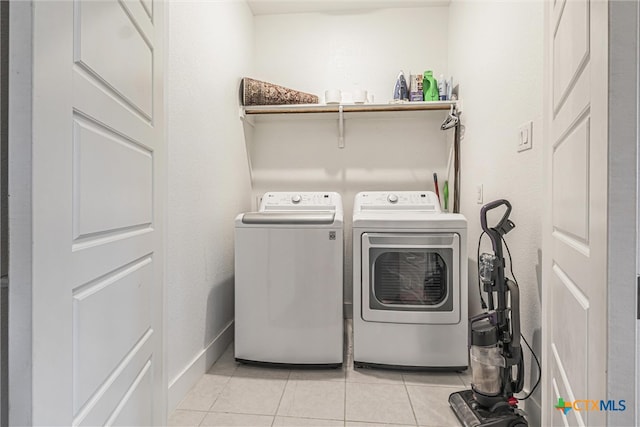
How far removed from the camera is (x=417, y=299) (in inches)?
74.6

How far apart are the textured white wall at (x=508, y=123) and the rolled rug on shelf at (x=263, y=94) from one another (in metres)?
1.31

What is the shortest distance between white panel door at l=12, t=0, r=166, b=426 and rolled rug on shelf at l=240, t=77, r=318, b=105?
140cm

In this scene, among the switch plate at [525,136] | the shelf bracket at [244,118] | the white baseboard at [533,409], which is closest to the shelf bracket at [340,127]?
the shelf bracket at [244,118]

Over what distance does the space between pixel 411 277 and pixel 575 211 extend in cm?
120

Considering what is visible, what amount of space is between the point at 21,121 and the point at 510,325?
1724mm

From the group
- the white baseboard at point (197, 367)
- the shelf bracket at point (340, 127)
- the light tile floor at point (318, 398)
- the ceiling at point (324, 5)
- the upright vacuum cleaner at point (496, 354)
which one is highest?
the ceiling at point (324, 5)

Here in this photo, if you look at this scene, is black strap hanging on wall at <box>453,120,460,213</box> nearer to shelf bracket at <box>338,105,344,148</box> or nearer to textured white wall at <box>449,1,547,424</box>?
textured white wall at <box>449,1,547,424</box>

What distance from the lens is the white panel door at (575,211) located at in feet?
2.00

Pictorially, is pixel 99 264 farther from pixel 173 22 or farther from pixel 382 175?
pixel 382 175

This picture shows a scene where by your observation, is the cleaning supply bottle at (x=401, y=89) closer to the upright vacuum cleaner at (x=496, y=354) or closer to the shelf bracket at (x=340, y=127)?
the shelf bracket at (x=340, y=127)

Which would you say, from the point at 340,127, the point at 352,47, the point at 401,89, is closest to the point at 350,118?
the point at 340,127

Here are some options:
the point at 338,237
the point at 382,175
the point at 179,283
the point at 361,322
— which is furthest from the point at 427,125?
the point at 179,283

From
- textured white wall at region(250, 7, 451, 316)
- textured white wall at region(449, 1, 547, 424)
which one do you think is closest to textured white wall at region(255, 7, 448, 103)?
textured white wall at region(250, 7, 451, 316)

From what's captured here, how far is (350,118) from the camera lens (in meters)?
2.80
